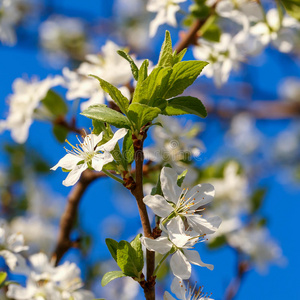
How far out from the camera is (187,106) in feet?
3.27

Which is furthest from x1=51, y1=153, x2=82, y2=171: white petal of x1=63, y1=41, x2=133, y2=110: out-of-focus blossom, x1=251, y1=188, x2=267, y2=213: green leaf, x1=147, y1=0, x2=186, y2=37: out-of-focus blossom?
x1=251, y1=188, x2=267, y2=213: green leaf

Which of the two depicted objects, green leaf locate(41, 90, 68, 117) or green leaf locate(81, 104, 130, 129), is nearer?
green leaf locate(81, 104, 130, 129)

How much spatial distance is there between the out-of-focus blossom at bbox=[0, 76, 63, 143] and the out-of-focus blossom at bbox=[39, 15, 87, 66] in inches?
121

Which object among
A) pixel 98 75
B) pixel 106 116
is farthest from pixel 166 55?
pixel 98 75

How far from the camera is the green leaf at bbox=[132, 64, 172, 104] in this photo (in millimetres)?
936

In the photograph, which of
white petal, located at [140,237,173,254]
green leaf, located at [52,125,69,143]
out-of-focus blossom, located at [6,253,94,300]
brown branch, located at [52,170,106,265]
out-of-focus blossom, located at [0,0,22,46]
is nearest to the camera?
white petal, located at [140,237,173,254]

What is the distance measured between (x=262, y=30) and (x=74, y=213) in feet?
3.27

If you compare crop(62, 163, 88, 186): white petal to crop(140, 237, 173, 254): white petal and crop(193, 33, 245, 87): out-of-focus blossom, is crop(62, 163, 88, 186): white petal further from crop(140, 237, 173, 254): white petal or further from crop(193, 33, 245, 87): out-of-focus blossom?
crop(193, 33, 245, 87): out-of-focus blossom

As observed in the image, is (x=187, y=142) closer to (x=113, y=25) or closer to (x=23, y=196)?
(x=23, y=196)

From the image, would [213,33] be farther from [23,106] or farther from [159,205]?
[159,205]

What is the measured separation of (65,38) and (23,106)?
3480 millimetres

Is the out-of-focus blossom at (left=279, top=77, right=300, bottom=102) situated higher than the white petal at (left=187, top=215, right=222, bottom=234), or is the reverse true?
the out-of-focus blossom at (left=279, top=77, right=300, bottom=102)

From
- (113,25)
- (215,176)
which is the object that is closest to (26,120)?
(215,176)

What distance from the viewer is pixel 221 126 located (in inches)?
171
